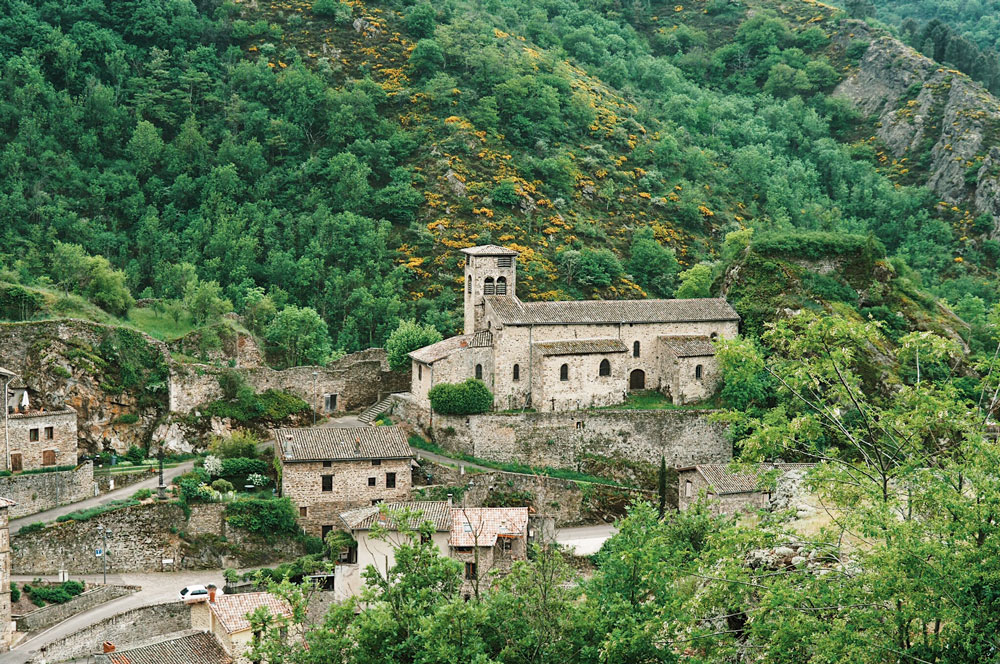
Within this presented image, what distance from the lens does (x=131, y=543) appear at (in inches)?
1863

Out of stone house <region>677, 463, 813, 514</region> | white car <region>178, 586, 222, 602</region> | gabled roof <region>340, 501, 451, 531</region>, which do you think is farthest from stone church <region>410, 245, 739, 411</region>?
white car <region>178, 586, 222, 602</region>

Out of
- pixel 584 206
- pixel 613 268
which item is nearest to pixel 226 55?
pixel 584 206

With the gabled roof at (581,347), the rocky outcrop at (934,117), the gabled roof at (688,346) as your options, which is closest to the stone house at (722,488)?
the gabled roof at (688,346)

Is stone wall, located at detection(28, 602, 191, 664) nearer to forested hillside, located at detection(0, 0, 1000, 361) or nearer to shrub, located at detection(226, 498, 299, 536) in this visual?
shrub, located at detection(226, 498, 299, 536)

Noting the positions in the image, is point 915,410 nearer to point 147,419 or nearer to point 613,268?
point 147,419

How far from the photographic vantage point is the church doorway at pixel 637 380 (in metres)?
58.8

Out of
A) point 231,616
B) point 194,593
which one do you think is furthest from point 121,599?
point 231,616

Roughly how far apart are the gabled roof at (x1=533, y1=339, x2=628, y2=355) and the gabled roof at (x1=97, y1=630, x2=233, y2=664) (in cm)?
2377

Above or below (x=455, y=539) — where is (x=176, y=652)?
below

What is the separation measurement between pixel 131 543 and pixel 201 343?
15.3 metres

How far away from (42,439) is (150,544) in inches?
284

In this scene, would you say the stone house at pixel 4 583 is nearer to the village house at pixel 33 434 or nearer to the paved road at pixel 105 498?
the paved road at pixel 105 498

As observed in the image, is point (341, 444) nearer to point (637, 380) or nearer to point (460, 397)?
point (460, 397)

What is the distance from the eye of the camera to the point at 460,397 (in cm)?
5478
